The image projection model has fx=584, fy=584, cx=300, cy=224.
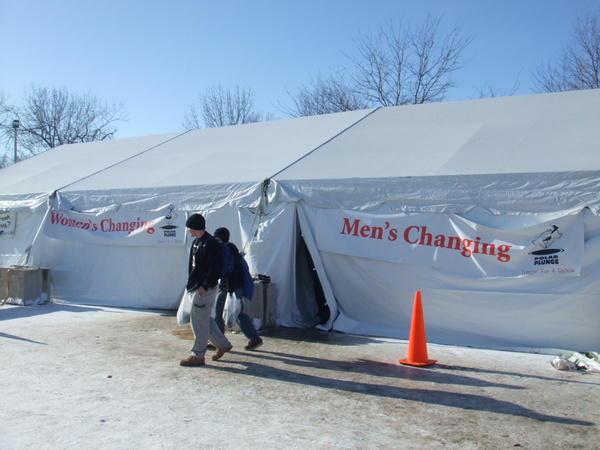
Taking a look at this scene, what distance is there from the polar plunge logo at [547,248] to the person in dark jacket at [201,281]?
403cm

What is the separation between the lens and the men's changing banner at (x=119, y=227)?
10422 millimetres

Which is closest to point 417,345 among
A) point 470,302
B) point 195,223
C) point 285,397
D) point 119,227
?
point 470,302

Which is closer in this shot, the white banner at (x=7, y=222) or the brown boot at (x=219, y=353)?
the brown boot at (x=219, y=353)

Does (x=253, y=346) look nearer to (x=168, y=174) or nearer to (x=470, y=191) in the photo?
(x=470, y=191)

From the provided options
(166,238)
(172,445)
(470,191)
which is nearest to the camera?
(172,445)

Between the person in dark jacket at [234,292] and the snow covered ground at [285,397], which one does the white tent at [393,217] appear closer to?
the snow covered ground at [285,397]

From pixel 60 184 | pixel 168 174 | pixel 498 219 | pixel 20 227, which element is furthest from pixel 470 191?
pixel 20 227

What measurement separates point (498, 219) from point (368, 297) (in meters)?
2.20

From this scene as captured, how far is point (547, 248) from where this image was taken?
24.4ft

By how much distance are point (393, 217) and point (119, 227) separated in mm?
5453

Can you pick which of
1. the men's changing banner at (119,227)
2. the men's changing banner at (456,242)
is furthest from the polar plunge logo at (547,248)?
the men's changing banner at (119,227)

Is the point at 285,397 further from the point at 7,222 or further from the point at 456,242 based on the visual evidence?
the point at 7,222

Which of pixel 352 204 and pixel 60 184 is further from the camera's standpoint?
pixel 60 184

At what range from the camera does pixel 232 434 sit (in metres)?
4.68
